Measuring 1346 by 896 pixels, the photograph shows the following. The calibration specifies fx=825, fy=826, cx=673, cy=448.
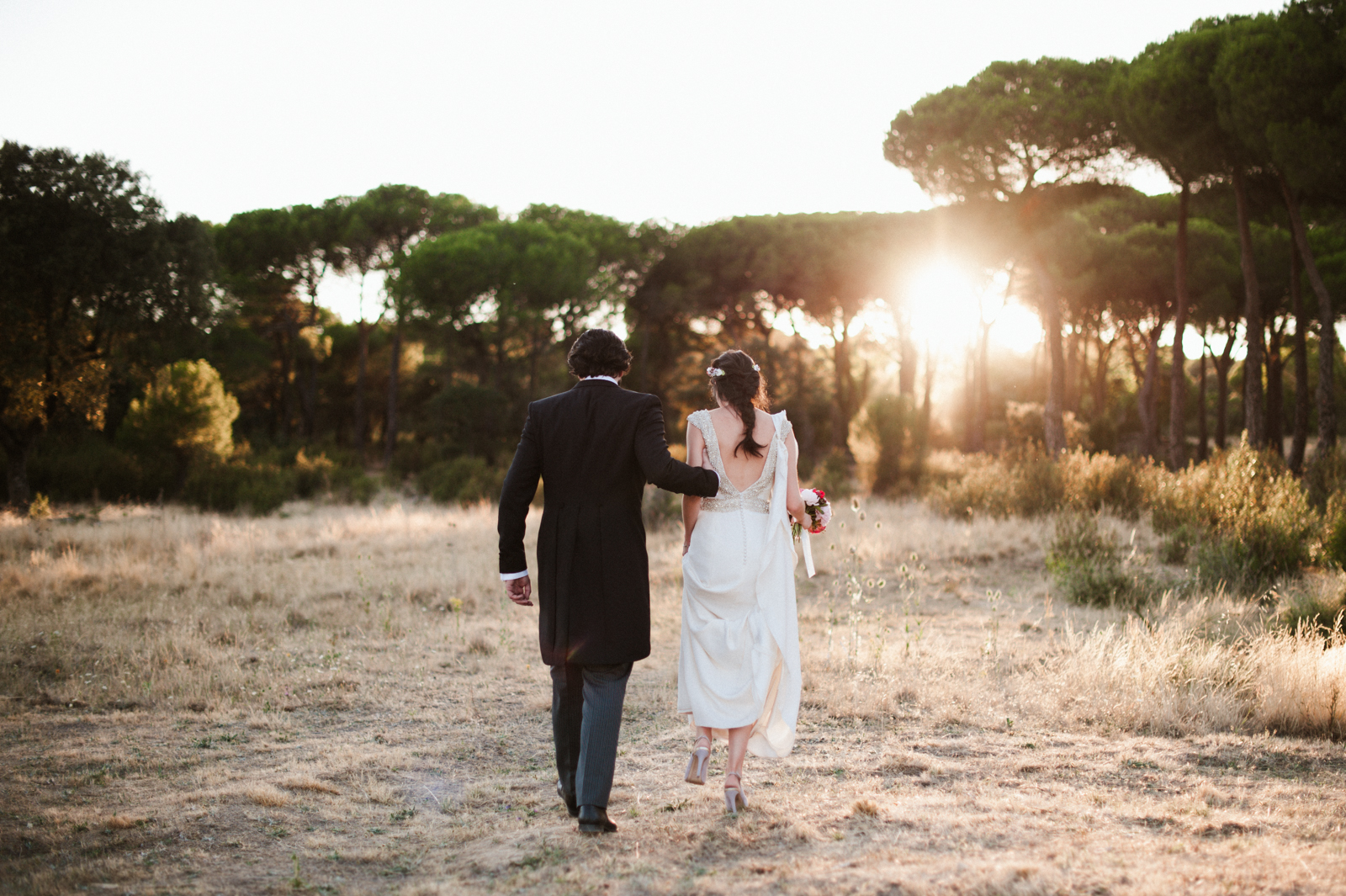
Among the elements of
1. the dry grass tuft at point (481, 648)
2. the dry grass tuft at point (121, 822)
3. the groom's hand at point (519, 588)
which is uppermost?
the groom's hand at point (519, 588)

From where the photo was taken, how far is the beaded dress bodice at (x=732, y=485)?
3334 mm

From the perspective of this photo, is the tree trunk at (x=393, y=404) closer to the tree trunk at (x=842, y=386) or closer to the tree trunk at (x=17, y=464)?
the tree trunk at (x=17, y=464)

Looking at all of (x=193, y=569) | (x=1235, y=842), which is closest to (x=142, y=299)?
(x=193, y=569)

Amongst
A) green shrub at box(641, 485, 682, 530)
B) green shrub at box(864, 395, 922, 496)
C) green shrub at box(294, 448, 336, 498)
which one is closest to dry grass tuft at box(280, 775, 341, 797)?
green shrub at box(641, 485, 682, 530)

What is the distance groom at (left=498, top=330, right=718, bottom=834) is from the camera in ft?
9.53

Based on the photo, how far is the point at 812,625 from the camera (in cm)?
683

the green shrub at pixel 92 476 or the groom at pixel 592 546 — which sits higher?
the groom at pixel 592 546

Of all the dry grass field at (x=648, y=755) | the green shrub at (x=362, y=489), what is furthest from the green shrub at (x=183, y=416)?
the dry grass field at (x=648, y=755)

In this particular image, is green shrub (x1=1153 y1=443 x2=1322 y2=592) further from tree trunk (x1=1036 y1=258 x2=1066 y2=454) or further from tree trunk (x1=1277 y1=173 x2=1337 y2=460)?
tree trunk (x1=1036 y1=258 x2=1066 y2=454)

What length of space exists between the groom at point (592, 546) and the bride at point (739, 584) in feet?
1.12

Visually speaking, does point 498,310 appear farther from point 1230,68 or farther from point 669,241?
point 1230,68

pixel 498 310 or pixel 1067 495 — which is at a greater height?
pixel 498 310

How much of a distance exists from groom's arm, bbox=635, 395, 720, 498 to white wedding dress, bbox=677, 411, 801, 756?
0.98 feet

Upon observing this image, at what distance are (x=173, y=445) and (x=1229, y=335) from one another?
80.4ft
